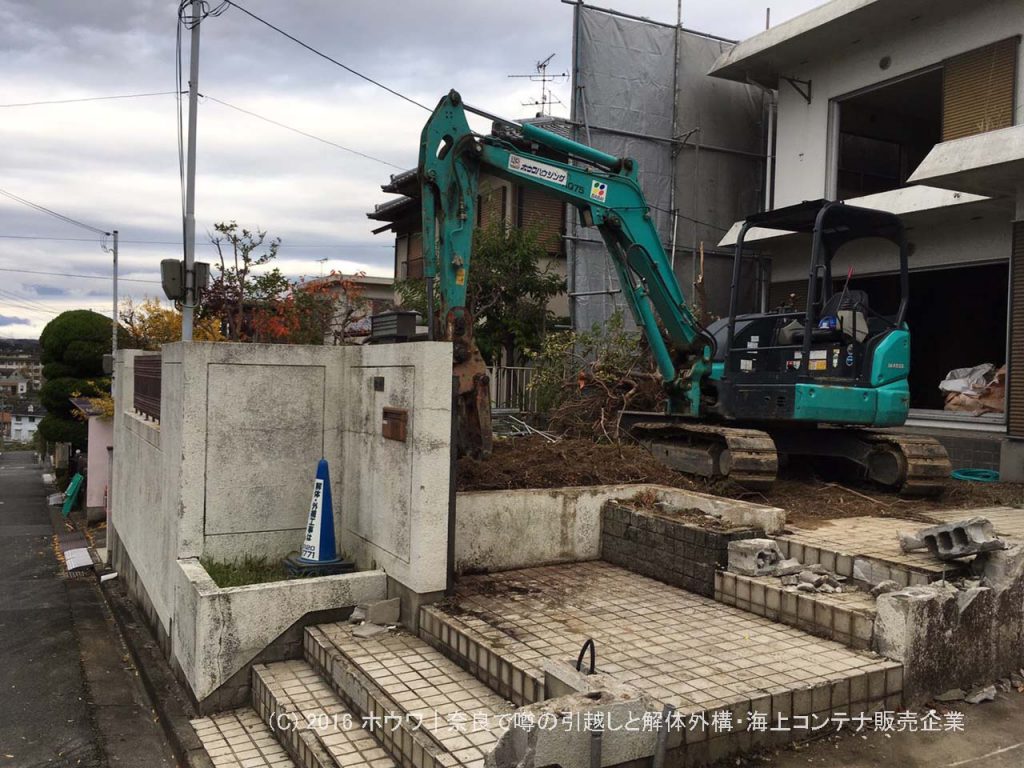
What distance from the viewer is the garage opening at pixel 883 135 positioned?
1498 cm

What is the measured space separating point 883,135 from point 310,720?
16434mm

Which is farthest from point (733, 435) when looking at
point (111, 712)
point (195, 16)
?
point (195, 16)

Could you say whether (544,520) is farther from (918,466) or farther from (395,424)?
(918,466)

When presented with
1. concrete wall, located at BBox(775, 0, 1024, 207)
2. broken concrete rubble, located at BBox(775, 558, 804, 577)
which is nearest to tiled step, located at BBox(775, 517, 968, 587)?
broken concrete rubble, located at BBox(775, 558, 804, 577)

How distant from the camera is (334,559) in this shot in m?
6.47

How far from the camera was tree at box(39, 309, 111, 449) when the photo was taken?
24141mm

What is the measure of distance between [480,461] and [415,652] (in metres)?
2.54

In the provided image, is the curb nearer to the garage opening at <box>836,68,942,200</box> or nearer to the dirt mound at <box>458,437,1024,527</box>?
the dirt mound at <box>458,437,1024,527</box>

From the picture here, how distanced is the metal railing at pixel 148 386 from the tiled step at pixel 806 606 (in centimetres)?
589

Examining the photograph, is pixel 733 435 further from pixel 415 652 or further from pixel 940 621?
pixel 415 652

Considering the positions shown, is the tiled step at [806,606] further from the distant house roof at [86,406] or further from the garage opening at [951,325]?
the distant house roof at [86,406]

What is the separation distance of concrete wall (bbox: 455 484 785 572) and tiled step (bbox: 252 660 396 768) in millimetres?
1709

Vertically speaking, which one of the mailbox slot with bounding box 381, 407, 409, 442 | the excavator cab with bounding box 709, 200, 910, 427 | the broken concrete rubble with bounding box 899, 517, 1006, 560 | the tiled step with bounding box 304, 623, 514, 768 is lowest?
the tiled step with bounding box 304, 623, 514, 768

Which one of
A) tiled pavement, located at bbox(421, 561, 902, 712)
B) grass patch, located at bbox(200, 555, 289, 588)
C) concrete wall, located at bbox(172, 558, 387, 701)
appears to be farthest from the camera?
grass patch, located at bbox(200, 555, 289, 588)
